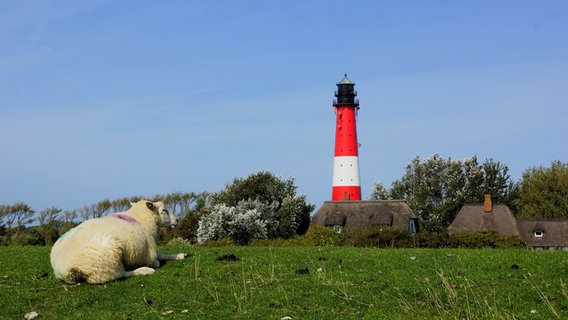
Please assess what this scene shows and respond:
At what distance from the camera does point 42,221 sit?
82000mm

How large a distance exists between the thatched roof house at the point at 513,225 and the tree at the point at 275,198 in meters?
18.8

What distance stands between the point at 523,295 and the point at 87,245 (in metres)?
10.7

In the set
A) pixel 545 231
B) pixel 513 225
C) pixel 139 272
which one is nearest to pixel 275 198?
pixel 513 225

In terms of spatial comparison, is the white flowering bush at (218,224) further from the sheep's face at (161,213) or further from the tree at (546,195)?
the sheep's face at (161,213)

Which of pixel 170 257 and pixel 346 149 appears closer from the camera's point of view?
pixel 170 257

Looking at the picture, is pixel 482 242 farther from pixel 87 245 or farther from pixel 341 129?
pixel 341 129

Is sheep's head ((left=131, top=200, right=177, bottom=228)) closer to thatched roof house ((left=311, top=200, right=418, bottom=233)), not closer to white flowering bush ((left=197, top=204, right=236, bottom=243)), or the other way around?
white flowering bush ((left=197, top=204, right=236, bottom=243))

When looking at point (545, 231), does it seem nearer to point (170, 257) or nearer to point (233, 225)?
point (233, 225)

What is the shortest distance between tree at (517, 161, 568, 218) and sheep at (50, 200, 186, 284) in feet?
253

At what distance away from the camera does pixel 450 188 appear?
301 ft

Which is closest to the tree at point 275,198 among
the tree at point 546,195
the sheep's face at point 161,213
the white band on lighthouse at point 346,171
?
the white band on lighthouse at point 346,171

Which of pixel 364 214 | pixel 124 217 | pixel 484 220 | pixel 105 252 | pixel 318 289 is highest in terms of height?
pixel 364 214

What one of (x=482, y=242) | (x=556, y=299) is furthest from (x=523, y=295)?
(x=482, y=242)

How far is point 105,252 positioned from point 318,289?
5.69 metres
